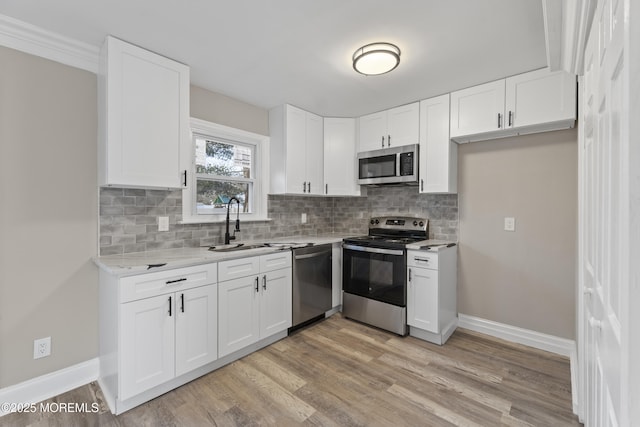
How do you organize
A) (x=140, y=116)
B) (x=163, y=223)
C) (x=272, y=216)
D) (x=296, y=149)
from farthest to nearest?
(x=272, y=216) → (x=296, y=149) → (x=163, y=223) → (x=140, y=116)

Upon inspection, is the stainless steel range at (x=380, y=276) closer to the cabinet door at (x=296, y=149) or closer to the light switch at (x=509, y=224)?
the light switch at (x=509, y=224)

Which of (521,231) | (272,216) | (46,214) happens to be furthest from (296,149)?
(521,231)

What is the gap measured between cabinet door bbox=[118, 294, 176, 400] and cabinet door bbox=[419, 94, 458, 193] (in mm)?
2609

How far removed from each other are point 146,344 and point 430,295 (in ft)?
7.70

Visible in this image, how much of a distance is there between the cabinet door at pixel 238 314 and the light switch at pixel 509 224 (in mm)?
2426

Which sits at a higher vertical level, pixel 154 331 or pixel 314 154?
pixel 314 154

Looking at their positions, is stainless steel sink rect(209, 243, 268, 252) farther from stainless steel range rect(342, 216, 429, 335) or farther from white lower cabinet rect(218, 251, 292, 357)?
stainless steel range rect(342, 216, 429, 335)

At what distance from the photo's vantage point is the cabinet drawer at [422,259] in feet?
8.96

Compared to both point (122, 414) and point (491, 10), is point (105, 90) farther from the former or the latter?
point (491, 10)

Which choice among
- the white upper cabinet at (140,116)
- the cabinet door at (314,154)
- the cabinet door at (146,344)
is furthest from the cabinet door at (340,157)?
the cabinet door at (146,344)

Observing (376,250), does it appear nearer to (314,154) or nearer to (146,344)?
(314,154)

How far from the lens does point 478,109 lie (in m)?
2.72

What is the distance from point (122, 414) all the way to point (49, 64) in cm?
238

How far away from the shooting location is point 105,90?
198cm
